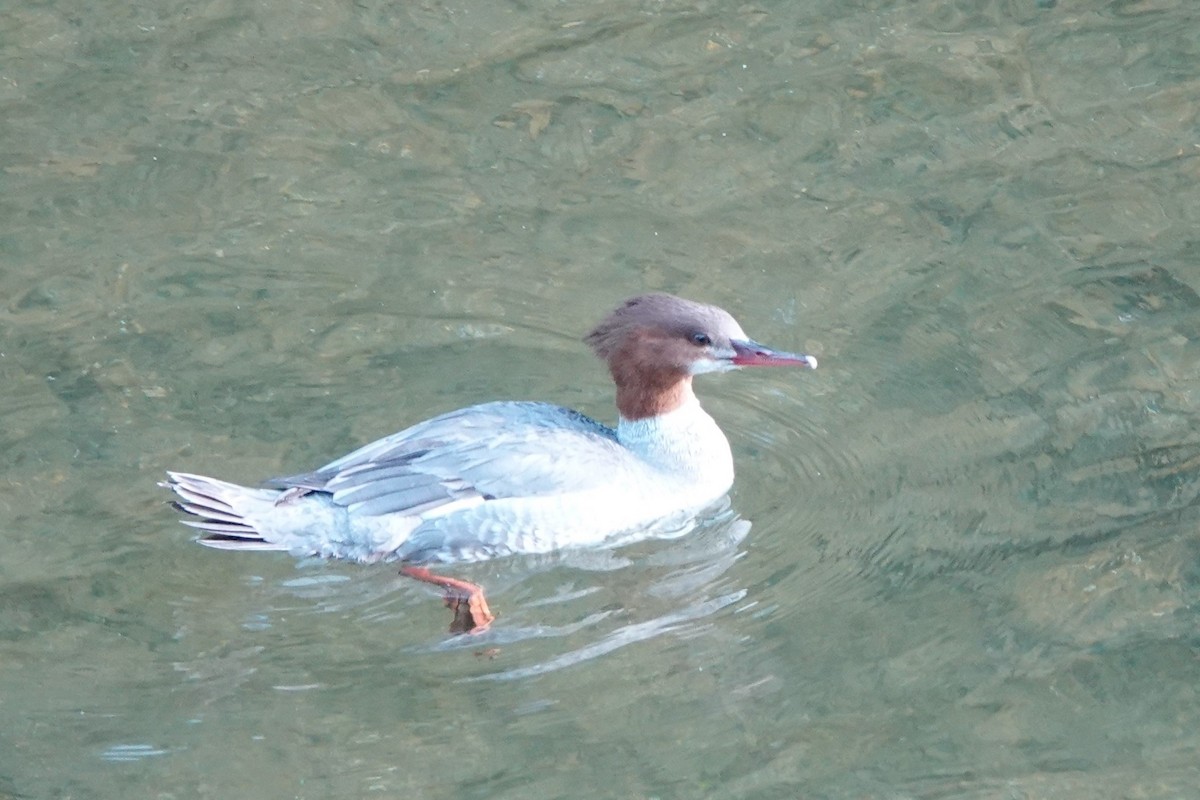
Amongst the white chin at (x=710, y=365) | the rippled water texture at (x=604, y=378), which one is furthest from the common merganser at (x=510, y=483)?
the rippled water texture at (x=604, y=378)

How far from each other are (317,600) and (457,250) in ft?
7.58

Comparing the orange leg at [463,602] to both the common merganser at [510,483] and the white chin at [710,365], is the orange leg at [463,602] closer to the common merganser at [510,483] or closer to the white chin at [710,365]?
the common merganser at [510,483]

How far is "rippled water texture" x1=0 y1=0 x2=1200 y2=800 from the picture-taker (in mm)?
5293

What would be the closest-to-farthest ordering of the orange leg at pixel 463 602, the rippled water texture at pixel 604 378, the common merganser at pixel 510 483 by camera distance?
the rippled water texture at pixel 604 378, the orange leg at pixel 463 602, the common merganser at pixel 510 483

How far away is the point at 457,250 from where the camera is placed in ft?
25.6

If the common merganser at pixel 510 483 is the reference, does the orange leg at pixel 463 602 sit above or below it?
below

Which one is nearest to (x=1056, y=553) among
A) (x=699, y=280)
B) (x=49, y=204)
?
(x=699, y=280)

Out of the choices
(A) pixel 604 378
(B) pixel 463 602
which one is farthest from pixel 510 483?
(A) pixel 604 378

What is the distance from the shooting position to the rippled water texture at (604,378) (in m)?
5.29

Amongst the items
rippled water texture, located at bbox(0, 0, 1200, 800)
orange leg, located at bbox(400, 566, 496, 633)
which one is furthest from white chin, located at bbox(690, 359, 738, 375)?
orange leg, located at bbox(400, 566, 496, 633)

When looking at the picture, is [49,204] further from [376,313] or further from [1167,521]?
[1167,521]

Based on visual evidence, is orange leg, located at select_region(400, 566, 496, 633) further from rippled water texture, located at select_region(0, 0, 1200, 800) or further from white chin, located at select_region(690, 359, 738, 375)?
white chin, located at select_region(690, 359, 738, 375)

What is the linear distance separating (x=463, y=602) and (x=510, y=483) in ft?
1.72

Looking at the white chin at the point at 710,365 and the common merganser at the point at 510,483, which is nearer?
the common merganser at the point at 510,483
